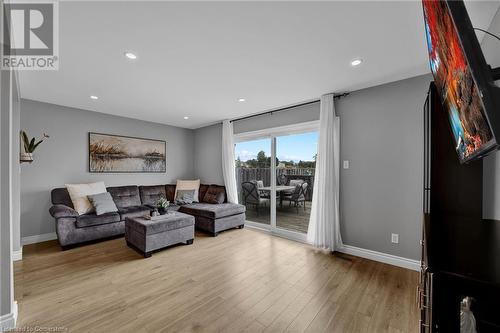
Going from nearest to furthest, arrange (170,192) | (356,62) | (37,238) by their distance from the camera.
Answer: (356,62)
(37,238)
(170,192)

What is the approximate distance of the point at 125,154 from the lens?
4605 mm

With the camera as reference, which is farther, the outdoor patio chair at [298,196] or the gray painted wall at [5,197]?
the outdoor patio chair at [298,196]

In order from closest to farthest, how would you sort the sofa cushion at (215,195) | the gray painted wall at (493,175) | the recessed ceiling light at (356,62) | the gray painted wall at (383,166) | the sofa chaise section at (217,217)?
the gray painted wall at (493,175)
the recessed ceiling light at (356,62)
the gray painted wall at (383,166)
the sofa chaise section at (217,217)
the sofa cushion at (215,195)

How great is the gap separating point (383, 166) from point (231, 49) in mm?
2447

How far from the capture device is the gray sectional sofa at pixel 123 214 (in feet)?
10.5

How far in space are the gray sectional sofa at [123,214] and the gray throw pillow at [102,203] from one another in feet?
0.29

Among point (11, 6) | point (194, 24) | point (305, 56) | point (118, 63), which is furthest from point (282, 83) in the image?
point (11, 6)

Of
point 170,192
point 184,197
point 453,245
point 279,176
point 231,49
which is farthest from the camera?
point 170,192

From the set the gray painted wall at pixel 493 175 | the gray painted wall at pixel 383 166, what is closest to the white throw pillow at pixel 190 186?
the gray painted wall at pixel 383 166

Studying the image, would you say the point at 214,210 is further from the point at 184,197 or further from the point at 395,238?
the point at 395,238

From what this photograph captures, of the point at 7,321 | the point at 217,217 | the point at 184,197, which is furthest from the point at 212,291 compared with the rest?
the point at 184,197

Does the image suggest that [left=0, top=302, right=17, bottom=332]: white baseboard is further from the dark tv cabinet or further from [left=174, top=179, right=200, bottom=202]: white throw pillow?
[left=174, top=179, right=200, bottom=202]: white throw pillow

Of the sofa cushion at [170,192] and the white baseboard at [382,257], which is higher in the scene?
the sofa cushion at [170,192]

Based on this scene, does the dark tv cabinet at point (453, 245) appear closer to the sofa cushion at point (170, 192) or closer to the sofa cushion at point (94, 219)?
the sofa cushion at point (94, 219)
